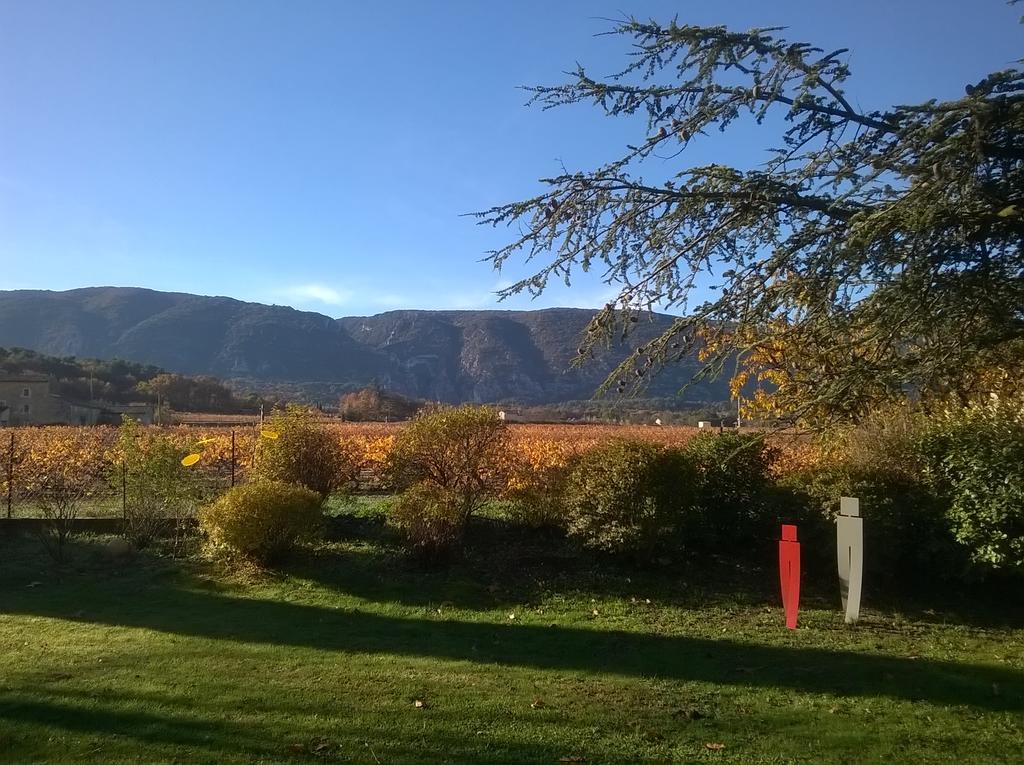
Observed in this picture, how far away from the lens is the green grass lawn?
4922 mm

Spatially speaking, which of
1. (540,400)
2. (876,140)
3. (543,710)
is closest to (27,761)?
(543,710)

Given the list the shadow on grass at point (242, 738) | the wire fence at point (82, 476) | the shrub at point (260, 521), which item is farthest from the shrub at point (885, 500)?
the wire fence at point (82, 476)

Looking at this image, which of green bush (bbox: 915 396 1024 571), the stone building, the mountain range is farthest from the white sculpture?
the mountain range

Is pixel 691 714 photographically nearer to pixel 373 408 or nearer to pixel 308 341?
pixel 373 408

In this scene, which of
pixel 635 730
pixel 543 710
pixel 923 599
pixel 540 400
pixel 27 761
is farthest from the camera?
pixel 540 400

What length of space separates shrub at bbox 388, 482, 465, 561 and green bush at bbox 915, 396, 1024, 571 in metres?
6.24

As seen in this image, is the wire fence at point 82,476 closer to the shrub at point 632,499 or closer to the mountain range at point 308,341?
the shrub at point 632,499

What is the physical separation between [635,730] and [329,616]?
4.57 metres

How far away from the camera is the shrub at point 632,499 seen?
10.2 m

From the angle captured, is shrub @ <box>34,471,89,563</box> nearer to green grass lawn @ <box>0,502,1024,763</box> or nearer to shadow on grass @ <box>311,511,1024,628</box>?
green grass lawn @ <box>0,502,1024,763</box>

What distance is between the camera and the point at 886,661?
279 inches

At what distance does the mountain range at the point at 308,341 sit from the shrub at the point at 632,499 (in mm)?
48695

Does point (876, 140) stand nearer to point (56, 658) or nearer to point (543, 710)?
point (543, 710)

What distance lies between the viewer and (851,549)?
830 cm
